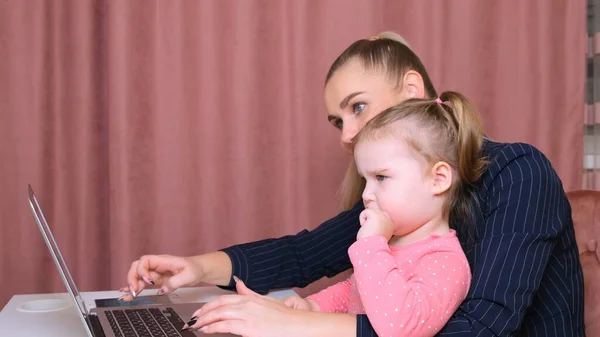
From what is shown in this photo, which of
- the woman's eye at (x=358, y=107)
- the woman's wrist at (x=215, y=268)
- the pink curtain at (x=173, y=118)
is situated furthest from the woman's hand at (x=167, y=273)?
the pink curtain at (x=173, y=118)

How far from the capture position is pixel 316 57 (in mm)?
2041

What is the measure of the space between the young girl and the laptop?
283 mm

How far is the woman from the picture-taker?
0.90 metres

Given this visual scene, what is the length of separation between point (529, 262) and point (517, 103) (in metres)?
1.35

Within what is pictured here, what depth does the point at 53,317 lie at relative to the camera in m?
1.17

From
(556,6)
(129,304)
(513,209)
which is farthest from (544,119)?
(129,304)

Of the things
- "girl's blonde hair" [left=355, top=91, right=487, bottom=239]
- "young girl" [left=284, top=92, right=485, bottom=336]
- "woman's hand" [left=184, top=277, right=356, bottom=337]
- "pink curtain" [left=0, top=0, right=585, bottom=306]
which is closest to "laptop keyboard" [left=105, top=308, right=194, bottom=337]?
"woman's hand" [left=184, top=277, right=356, bottom=337]

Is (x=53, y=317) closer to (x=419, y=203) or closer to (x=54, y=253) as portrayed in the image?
(x=54, y=253)

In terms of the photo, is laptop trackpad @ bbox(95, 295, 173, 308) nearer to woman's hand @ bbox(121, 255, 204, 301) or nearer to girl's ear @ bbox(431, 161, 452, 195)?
woman's hand @ bbox(121, 255, 204, 301)

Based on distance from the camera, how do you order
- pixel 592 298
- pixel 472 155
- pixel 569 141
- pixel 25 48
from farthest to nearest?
1. pixel 569 141
2. pixel 25 48
3. pixel 592 298
4. pixel 472 155

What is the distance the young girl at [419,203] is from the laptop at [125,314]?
28cm

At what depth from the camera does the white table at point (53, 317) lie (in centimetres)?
108

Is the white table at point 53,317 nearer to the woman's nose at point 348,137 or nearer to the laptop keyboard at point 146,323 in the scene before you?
the laptop keyboard at point 146,323

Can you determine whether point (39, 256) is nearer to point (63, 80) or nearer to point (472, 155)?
point (63, 80)
